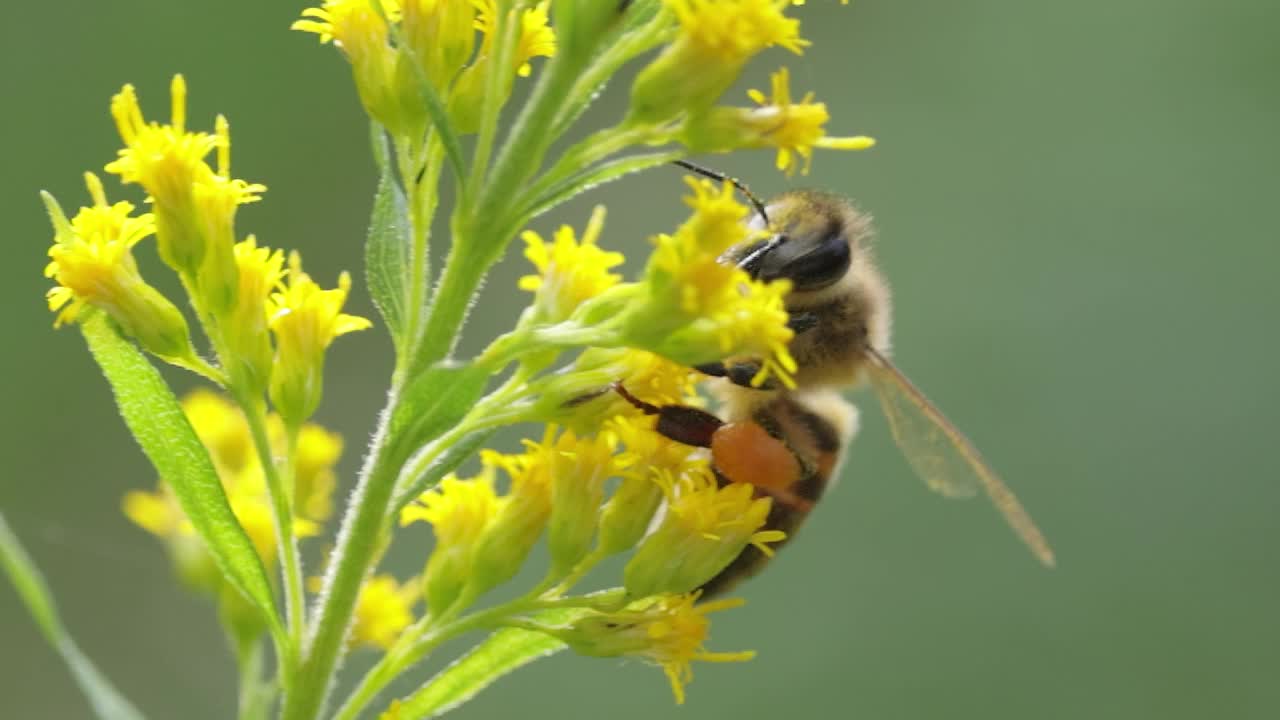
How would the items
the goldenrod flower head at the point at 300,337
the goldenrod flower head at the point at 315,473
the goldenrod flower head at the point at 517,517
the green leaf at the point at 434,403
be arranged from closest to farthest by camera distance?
the green leaf at the point at 434,403 < the goldenrod flower head at the point at 300,337 < the goldenrod flower head at the point at 517,517 < the goldenrod flower head at the point at 315,473

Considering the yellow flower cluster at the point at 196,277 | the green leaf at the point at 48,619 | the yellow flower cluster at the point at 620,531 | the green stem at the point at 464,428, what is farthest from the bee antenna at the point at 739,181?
the green leaf at the point at 48,619

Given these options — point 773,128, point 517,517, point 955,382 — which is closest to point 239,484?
point 517,517

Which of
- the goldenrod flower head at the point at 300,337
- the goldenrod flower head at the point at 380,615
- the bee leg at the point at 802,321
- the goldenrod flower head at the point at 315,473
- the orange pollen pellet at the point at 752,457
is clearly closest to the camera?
the goldenrod flower head at the point at 300,337

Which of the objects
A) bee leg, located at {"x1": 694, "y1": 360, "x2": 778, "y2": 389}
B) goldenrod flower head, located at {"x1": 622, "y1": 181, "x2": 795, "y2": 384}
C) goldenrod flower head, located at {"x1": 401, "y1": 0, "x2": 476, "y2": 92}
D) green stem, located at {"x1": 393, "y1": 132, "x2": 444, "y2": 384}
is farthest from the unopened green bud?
goldenrod flower head, located at {"x1": 401, "y1": 0, "x2": 476, "y2": 92}

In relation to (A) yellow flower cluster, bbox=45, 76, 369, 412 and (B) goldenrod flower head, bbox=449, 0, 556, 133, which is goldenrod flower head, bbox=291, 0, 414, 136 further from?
(A) yellow flower cluster, bbox=45, 76, 369, 412

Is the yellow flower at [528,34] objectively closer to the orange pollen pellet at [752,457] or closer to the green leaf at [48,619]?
the orange pollen pellet at [752,457]

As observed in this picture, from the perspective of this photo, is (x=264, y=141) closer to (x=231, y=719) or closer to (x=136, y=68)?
(x=136, y=68)

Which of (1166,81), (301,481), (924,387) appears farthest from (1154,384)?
(301,481)
